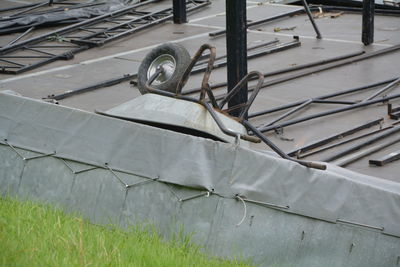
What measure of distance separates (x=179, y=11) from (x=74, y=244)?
13.3 metres

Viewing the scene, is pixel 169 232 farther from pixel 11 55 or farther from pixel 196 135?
pixel 11 55

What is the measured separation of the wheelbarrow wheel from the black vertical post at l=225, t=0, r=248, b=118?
3.17ft

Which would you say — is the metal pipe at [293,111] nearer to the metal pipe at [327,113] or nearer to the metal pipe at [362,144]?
the metal pipe at [327,113]

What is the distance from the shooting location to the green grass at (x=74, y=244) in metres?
6.42

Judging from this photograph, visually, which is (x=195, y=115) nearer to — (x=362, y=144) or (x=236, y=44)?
(x=362, y=144)

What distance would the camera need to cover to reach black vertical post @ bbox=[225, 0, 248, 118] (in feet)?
40.2

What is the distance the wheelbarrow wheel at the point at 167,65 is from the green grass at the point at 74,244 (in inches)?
123

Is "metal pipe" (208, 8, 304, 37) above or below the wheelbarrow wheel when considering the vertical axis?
below

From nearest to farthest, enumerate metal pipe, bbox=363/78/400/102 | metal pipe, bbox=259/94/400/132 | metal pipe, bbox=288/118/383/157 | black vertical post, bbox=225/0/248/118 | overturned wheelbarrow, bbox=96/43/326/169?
overturned wheelbarrow, bbox=96/43/326/169 < metal pipe, bbox=288/118/383/157 < metal pipe, bbox=259/94/400/132 < black vertical post, bbox=225/0/248/118 < metal pipe, bbox=363/78/400/102

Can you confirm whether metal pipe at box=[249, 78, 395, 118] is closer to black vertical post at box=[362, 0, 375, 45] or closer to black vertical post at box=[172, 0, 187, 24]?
black vertical post at box=[362, 0, 375, 45]

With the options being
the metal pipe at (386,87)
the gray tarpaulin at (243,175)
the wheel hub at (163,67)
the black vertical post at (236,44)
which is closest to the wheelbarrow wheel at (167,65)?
the wheel hub at (163,67)

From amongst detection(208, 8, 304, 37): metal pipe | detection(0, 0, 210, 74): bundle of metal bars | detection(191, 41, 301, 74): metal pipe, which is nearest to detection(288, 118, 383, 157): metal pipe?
detection(191, 41, 301, 74): metal pipe

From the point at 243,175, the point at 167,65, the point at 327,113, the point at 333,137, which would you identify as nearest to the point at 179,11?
the point at 327,113

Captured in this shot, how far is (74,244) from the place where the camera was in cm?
677
